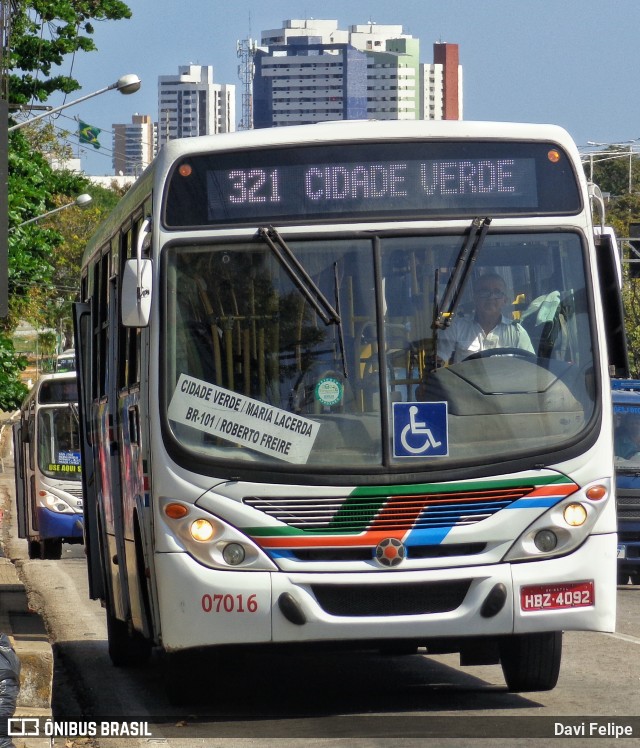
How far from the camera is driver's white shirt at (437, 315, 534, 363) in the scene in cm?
841

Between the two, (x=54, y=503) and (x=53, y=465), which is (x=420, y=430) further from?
(x=53, y=465)

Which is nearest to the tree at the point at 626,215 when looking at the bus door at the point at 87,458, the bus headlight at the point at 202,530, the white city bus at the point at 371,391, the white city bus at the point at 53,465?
the white city bus at the point at 371,391

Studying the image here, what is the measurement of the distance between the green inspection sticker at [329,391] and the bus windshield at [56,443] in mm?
21490

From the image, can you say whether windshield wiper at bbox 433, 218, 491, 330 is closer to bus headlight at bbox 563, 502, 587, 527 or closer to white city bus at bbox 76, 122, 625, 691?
white city bus at bbox 76, 122, 625, 691

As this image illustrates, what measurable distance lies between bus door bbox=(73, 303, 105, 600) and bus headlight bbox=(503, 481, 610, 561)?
4697mm

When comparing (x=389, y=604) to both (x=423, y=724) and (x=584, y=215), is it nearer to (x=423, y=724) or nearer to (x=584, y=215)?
(x=423, y=724)

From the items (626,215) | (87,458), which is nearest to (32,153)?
(87,458)

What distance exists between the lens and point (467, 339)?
8.43 m

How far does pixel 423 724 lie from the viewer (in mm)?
8461

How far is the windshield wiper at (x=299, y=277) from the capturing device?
27.5ft

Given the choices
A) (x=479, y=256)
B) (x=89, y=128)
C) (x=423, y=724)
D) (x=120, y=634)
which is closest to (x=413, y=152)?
(x=479, y=256)

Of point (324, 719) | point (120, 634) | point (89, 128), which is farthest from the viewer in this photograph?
point (89, 128)

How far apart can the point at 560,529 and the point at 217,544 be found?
5.79 feet

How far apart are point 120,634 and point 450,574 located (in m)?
4.13
